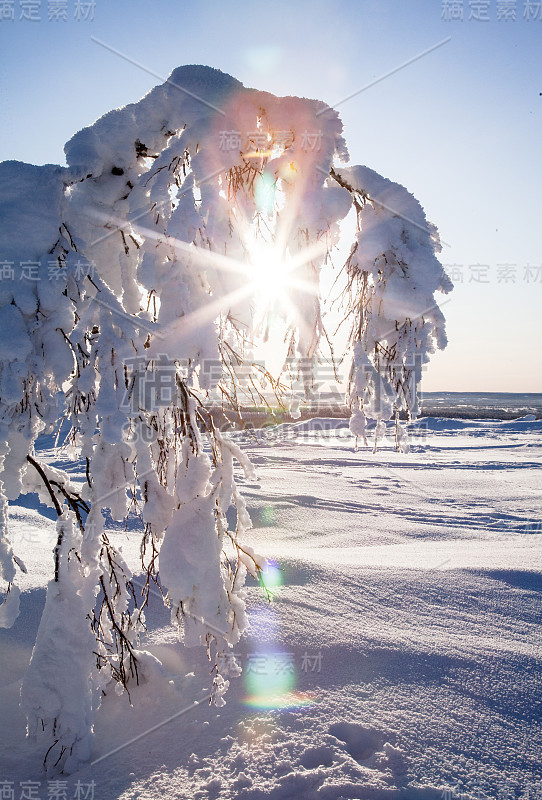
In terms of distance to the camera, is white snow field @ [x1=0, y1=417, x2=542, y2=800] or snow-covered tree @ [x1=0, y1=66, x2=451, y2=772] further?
white snow field @ [x1=0, y1=417, x2=542, y2=800]

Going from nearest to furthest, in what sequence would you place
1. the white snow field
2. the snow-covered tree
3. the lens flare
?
the snow-covered tree < the white snow field < the lens flare

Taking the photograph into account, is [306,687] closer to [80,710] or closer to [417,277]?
[80,710]

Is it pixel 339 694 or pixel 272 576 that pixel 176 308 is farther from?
pixel 272 576

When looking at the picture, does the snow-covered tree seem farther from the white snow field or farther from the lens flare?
the lens flare

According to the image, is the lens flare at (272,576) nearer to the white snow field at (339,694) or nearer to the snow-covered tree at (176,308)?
the white snow field at (339,694)

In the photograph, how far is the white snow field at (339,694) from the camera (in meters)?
2.26

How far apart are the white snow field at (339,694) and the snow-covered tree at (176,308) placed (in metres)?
0.33

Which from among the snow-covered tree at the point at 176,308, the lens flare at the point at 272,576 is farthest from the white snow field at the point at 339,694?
the snow-covered tree at the point at 176,308

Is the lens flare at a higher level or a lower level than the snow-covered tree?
lower

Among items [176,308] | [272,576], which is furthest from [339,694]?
[176,308]

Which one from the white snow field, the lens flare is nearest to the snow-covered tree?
the white snow field

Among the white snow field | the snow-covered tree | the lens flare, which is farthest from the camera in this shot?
the lens flare

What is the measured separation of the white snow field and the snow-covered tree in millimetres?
332

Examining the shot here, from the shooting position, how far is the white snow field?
2.26 metres
